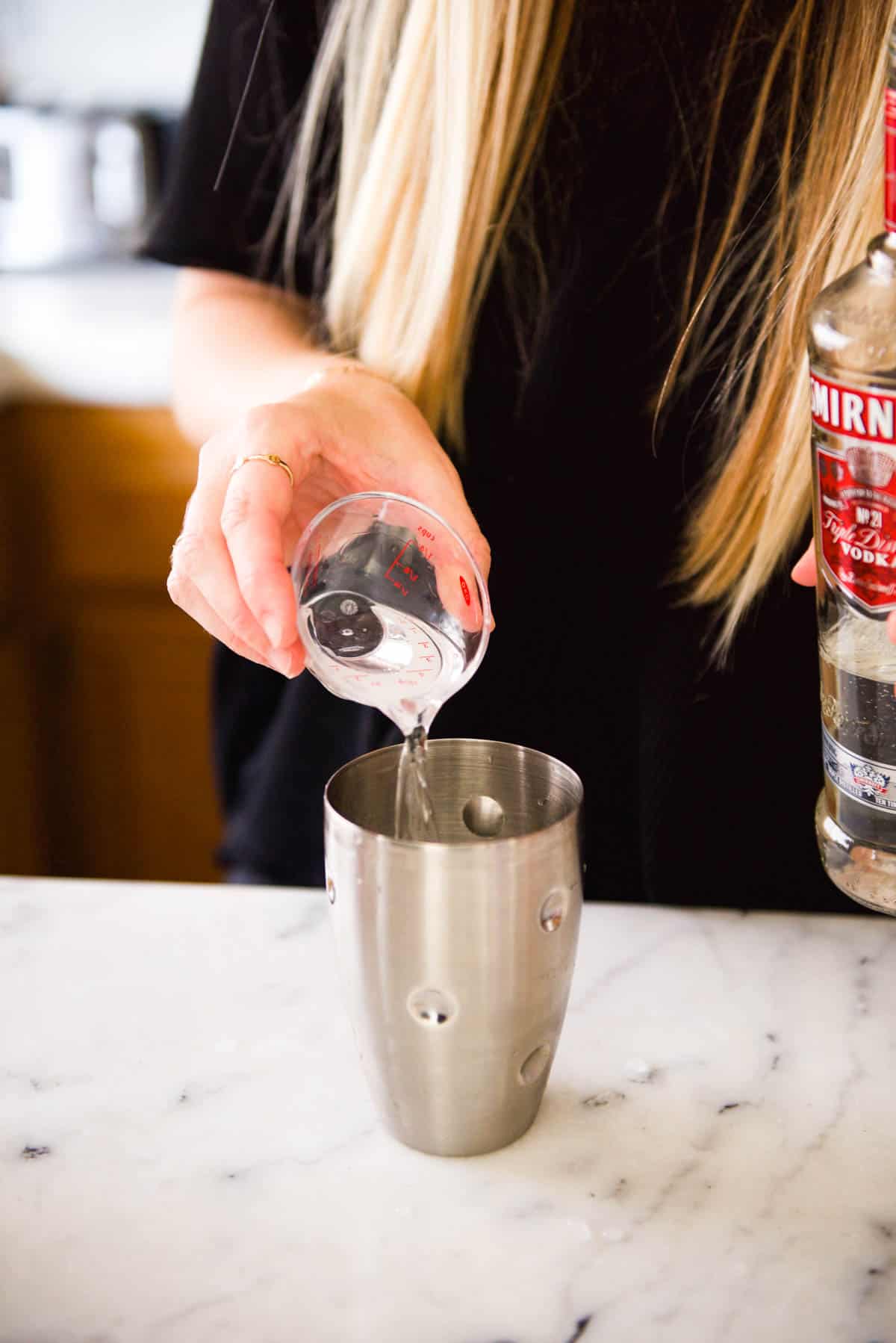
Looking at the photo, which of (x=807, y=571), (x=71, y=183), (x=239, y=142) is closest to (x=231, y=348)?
(x=239, y=142)

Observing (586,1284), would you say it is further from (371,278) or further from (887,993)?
A: (371,278)

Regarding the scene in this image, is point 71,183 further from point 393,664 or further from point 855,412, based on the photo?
point 855,412

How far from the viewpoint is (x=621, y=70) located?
3.03ft

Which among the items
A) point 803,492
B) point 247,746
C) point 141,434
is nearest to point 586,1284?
point 803,492

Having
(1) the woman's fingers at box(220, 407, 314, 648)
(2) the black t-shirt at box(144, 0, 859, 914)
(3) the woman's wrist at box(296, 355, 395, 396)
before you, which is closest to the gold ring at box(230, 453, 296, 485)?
(1) the woman's fingers at box(220, 407, 314, 648)

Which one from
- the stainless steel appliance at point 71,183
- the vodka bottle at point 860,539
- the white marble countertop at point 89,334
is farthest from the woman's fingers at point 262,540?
the stainless steel appliance at point 71,183

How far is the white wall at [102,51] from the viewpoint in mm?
2205

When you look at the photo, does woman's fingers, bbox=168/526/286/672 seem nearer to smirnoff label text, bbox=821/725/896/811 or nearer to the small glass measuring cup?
the small glass measuring cup

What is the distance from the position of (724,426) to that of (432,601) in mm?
328

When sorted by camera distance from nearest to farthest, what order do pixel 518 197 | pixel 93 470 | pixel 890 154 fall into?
pixel 890 154 → pixel 518 197 → pixel 93 470

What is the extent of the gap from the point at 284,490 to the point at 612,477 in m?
0.39

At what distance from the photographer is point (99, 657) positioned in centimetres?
211

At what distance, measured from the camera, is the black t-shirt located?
936mm

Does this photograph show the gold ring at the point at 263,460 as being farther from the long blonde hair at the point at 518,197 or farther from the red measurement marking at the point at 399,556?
the long blonde hair at the point at 518,197
